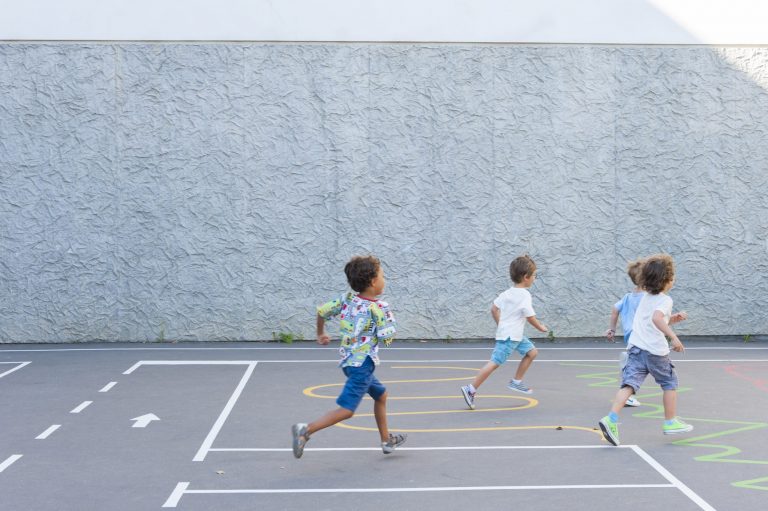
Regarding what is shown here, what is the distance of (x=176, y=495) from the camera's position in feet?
20.2

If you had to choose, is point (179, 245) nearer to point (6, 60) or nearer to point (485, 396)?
point (6, 60)

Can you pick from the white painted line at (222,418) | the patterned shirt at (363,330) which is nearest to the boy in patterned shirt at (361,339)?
the patterned shirt at (363,330)

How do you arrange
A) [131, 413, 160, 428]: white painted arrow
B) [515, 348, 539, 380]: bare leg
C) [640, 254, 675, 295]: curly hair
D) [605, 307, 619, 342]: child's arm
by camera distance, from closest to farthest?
[640, 254, 675, 295]: curly hair
[131, 413, 160, 428]: white painted arrow
[605, 307, 619, 342]: child's arm
[515, 348, 539, 380]: bare leg

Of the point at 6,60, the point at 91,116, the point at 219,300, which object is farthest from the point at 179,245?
the point at 6,60

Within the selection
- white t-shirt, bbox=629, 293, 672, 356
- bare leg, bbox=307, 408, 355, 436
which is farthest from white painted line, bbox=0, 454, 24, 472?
white t-shirt, bbox=629, 293, 672, 356

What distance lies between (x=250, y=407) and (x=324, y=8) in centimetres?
688

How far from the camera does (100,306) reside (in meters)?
13.8

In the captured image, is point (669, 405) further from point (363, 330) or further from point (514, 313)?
point (363, 330)

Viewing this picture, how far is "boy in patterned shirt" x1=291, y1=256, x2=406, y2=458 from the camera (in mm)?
7039

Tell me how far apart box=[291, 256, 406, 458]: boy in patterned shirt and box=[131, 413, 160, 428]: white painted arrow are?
74.1 inches

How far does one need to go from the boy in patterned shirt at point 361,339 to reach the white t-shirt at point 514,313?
2327 millimetres

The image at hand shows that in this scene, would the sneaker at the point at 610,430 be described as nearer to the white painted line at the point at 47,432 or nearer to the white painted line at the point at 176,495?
the white painted line at the point at 176,495

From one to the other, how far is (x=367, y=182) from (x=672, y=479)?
8.16 m

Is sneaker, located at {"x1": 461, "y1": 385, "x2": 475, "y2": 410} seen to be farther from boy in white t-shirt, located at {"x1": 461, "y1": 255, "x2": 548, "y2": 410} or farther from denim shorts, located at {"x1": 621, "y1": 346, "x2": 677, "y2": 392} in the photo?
denim shorts, located at {"x1": 621, "y1": 346, "x2": 677, "y2": 392}
